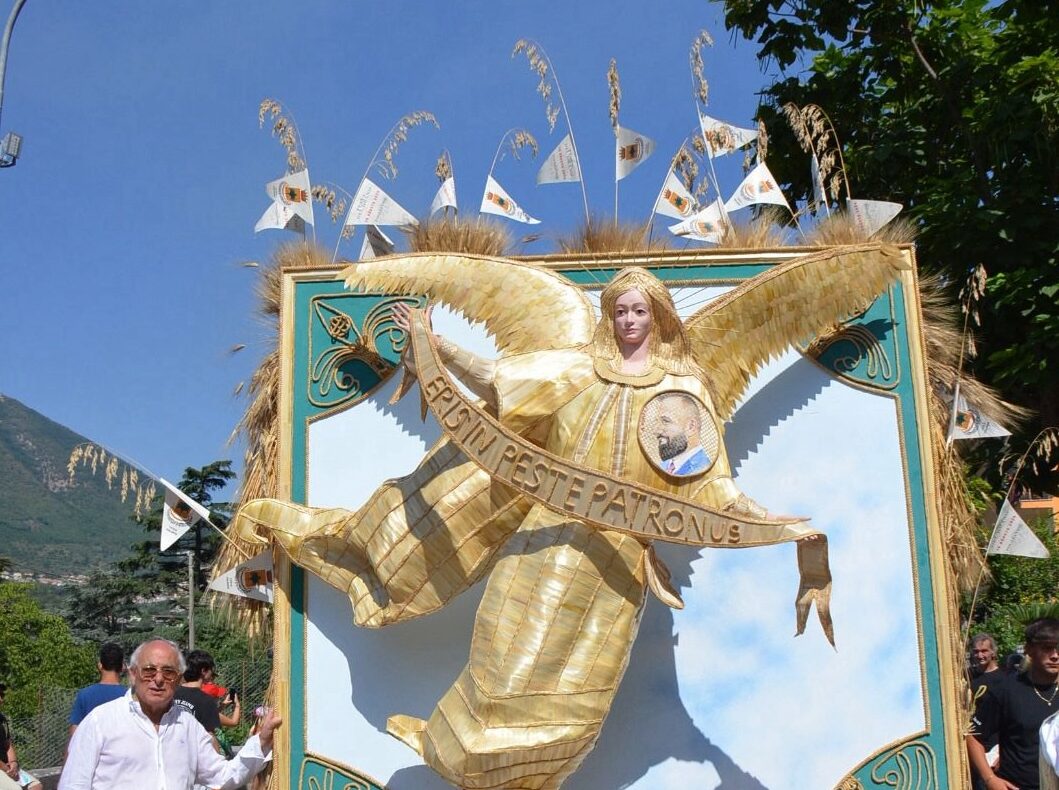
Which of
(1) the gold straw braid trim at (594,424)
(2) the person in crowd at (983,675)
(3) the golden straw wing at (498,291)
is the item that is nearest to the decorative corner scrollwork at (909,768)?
(2) the person in crowd at (983,675)

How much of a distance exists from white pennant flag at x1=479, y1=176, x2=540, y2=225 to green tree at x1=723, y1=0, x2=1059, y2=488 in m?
3.46

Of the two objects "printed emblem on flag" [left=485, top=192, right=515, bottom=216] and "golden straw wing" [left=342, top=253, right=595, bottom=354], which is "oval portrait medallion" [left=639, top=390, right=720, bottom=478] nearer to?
"golden straw wing" [left=342, top=253, right=595, bottom=354]

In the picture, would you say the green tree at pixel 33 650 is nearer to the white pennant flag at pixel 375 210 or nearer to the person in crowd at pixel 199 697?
Result: the person in crowd at pixel 199 697

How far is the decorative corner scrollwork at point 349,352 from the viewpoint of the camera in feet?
20.6

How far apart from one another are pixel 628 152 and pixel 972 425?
7.98ft

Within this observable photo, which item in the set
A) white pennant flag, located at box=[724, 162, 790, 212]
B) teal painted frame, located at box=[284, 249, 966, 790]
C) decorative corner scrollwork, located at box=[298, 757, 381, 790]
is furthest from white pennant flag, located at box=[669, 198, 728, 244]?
decorative corner scrollwork, located at box=[298, 757, 381, 790]

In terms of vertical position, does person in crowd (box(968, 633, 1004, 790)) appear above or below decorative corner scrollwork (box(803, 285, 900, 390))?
below

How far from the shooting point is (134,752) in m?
3.86

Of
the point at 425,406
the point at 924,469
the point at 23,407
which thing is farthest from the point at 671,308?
the point at 23,407

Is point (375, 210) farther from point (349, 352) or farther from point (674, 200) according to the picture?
point (674, 200)

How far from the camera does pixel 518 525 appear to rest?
5.43m

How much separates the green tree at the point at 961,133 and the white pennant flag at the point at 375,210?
4111 mm

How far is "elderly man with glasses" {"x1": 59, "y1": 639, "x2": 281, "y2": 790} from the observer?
3.82 m

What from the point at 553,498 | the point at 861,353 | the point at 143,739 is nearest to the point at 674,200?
the point at 861,353
